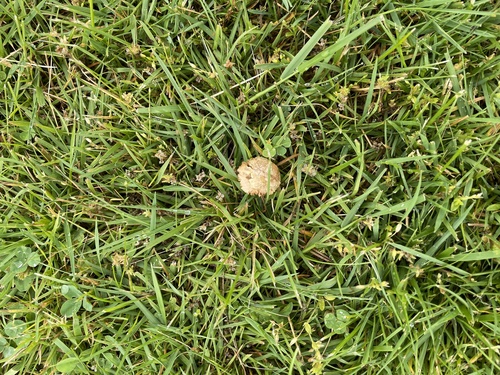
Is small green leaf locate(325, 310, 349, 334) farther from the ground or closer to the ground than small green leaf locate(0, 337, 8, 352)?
farther from the ground

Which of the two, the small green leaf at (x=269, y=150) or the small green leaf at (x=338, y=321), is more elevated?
the small green leaf at (x=269, y=150)

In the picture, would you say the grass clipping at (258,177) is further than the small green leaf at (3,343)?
No

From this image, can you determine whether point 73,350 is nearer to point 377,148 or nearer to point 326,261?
point 326,261

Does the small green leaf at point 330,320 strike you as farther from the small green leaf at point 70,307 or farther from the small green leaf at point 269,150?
the small green leaf at point 70,307

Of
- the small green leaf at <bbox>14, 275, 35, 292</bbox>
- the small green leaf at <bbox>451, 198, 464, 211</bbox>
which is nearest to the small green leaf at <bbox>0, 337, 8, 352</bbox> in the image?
the small green leaf at <bbox>14, 275, 35, 292</bbox>

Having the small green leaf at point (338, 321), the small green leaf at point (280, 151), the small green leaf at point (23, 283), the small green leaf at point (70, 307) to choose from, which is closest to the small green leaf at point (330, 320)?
the small green leaf at point (338, 321)

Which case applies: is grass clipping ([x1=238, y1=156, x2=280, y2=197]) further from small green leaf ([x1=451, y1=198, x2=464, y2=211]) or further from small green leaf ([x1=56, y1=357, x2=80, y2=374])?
small green leaf ([x1=56, y1=357, x2=80, y2=374])

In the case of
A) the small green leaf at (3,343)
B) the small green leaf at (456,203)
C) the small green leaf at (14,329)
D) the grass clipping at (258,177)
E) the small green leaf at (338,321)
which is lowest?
the small green leaf at (3,343)

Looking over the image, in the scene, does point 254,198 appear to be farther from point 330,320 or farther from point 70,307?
point 70,307
